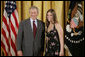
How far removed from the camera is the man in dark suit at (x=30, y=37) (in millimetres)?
3650

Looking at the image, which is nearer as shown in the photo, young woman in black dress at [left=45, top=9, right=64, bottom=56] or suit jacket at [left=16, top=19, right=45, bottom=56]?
suit jacket at [left=16, top=19, right=45, bottom=56]

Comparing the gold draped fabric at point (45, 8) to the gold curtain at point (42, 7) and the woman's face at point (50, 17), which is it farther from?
the woman's face at point (50, 17)

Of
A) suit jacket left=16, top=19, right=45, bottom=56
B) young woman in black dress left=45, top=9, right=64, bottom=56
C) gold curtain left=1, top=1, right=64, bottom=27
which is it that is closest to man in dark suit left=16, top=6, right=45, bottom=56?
suit jacket left=16, top=19, right=45, bottom=56

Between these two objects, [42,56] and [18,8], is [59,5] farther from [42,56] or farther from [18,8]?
[42,56]

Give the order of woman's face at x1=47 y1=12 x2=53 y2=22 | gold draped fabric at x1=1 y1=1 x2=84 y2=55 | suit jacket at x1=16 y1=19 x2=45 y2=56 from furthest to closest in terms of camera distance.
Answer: gold draped fabric at x1=1 y1=1 x2=84 y2=55, woman's face at x1=47 y1=12 x2=53 y2=22, suit jacket at x1=16 y1=19 x2=45 y2=56

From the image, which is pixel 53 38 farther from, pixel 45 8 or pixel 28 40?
pixel 45 8

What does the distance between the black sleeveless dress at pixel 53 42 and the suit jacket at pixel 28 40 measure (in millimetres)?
191

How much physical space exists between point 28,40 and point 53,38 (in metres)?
0.50

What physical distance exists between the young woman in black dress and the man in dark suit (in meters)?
0.18

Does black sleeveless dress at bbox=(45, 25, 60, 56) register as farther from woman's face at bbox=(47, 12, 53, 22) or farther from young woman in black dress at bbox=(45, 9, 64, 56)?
woman's face at bbox=(47, 12, 53, 22)

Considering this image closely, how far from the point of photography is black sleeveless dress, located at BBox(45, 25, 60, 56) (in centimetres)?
381

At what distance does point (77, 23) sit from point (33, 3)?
112 centimetres

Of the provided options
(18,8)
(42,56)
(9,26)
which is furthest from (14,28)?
(42,56)

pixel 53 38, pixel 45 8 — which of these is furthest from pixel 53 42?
pixel 45 8
